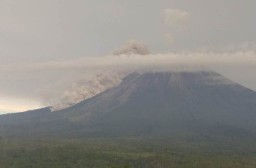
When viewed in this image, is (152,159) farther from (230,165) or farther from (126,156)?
(230,165)

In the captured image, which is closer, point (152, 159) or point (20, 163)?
point (20, 163)

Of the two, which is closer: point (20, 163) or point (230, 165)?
point (20, 163)

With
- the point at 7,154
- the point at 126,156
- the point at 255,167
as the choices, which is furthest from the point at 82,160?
the point at 255,167

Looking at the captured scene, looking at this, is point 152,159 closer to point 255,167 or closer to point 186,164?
point 186,164

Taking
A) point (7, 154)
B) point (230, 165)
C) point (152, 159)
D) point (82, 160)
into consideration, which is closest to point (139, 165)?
point (152, 159)

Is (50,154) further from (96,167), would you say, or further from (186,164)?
(186,164)

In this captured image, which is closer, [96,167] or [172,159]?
[96,167]

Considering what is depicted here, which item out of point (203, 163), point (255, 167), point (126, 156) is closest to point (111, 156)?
point (126, 156)
